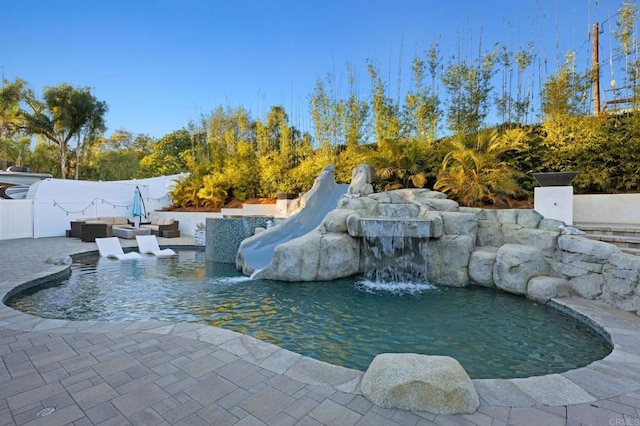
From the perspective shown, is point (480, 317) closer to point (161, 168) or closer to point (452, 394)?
point (452, 394)

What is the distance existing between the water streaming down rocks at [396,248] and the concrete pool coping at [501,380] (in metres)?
2.66

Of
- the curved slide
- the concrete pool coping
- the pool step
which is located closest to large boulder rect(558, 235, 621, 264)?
the pool step

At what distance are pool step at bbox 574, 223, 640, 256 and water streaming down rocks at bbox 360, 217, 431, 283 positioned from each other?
2893 mm

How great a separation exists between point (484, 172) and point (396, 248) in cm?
357

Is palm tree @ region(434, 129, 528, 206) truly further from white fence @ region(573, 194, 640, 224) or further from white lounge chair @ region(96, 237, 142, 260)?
white lounge chair @ region(96, 237, 142, 260)

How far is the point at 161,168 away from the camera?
1216 inches

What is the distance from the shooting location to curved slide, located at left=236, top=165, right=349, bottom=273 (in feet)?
25.5

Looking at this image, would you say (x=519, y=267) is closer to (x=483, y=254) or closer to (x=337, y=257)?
(x=483, y=254)

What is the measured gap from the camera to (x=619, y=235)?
19.1 feet

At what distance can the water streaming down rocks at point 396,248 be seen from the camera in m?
6.65

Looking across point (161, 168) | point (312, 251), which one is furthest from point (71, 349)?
point (161, 168)

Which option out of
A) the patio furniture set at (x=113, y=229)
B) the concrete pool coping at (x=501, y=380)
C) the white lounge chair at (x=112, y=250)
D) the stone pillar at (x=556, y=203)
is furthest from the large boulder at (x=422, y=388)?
the patio furniture set at (x=113, y=229)

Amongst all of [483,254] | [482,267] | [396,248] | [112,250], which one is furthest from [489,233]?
[112,250]

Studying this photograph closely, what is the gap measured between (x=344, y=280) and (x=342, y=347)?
332cm
